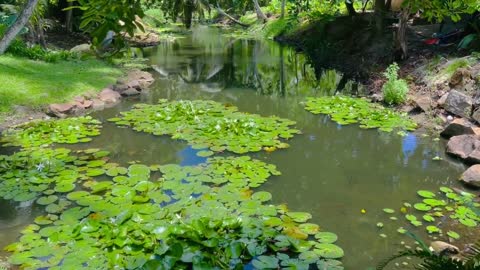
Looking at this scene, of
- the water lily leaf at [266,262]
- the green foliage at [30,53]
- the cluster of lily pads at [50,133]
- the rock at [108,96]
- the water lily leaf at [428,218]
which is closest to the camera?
the water lily leaf at [266,262]

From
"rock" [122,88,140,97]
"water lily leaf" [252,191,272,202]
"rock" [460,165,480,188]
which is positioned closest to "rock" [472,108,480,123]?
"rock" [460,165,480,188]

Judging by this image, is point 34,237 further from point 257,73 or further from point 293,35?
point 293,35

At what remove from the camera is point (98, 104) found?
11195 millimetres

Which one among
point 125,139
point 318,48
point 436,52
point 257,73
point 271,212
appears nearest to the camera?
point 271,212

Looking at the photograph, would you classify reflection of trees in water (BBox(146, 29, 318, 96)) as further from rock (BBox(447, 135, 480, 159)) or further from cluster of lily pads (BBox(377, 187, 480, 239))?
cluster of lily pads (BBox(377, 187, 480, 239))

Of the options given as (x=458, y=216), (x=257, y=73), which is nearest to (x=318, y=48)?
(x=257, y=73)

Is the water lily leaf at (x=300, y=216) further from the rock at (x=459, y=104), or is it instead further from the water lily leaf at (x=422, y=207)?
the rock at (x=459, y=104)

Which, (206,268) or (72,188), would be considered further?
(72,188)

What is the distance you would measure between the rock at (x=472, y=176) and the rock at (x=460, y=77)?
387cm

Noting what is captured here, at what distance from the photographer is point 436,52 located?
43.8ft

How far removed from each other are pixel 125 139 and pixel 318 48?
13701 mm

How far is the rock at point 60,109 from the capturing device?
9938mm

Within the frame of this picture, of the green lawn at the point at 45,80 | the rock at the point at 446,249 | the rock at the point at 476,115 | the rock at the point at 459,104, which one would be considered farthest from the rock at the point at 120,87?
the rock at the point at 446,249

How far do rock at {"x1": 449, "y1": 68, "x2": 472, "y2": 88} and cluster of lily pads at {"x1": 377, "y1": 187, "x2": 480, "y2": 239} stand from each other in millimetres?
4541
